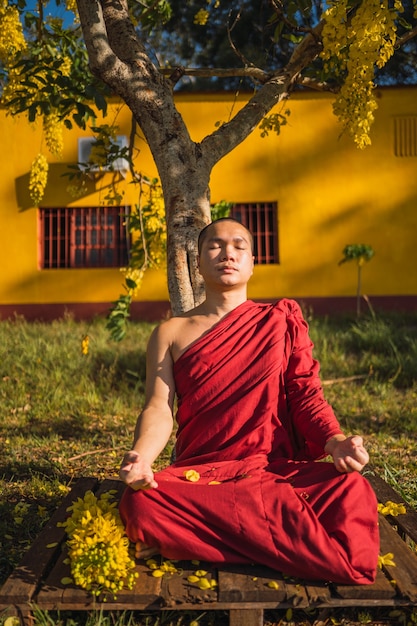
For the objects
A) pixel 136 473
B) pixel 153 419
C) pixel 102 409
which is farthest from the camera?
pixel 102 409

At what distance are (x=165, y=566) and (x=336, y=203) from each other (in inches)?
363

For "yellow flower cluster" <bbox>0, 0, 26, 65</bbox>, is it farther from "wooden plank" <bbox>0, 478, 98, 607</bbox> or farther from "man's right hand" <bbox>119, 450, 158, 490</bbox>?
"man's right hand" <bbox>119, 450, 158, 490</bbox>

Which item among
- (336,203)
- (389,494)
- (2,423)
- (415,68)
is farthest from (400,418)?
(415,68)

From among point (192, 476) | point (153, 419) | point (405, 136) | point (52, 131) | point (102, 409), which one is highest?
point (405, 136)

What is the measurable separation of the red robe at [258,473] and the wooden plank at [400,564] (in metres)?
0.10

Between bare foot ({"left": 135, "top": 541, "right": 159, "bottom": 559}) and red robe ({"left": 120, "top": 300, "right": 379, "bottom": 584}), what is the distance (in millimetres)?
42

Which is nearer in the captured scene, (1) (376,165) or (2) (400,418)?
(2) (400,418)

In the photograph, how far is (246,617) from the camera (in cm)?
212

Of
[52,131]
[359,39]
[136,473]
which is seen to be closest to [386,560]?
[136,473]

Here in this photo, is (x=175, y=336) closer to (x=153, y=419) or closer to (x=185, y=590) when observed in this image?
(x=153, y=419)

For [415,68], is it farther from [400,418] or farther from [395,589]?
[395,589]

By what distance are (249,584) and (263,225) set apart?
30.3ft

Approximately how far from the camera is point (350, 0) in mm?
3496

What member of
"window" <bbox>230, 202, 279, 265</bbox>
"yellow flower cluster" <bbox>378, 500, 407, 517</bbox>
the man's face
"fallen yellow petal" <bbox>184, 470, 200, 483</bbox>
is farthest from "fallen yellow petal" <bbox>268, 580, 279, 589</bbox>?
"window" <bbox>230, 202, 279, 265</bbox>
